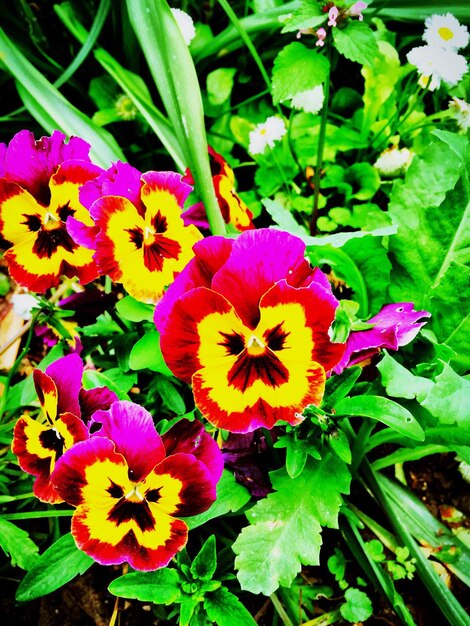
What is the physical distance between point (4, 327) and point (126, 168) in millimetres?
960

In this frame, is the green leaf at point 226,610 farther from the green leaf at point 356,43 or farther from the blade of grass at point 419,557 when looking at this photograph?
the green leaf at point 356,43

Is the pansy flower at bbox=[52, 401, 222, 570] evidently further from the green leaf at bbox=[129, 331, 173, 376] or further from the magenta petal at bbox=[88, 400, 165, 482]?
the green leaf at bbox=[129, 331, 173, 376]

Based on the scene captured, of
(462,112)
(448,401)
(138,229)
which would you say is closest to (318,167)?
(462,112)

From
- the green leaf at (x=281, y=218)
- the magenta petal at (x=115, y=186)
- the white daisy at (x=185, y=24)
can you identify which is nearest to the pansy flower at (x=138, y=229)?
the magenta petal at (x=115, y=186)

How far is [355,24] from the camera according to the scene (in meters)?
1.21

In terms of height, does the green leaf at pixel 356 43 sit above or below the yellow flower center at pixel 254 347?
above

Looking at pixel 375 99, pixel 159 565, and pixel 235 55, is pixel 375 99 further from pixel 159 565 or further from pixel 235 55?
pixel 159 565

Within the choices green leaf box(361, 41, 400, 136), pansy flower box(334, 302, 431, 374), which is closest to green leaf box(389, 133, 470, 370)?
pansy flower box(334, 302, 431, 374)

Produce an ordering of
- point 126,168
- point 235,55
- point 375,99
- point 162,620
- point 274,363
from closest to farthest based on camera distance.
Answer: point 274,363
point 126,168
point 162,620
point 375,99
point 235,55

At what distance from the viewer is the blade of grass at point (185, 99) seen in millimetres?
1043

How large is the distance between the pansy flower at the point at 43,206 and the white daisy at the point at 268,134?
0.67 metres

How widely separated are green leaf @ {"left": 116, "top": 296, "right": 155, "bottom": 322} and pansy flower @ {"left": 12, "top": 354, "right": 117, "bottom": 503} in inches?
4.4

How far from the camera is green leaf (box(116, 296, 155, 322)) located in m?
0.98

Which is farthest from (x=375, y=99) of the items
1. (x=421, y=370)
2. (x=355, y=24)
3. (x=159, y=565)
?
(x=159, y=565)
